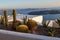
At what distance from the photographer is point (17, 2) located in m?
1.54

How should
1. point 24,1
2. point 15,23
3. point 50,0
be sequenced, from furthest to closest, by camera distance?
point 24,1, point 50,0, point 15,23

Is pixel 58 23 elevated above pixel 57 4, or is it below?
below

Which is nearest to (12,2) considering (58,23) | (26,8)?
(26,8)

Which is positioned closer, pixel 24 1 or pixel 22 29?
pixel 22 29

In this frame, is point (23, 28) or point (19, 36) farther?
point (23, 28)

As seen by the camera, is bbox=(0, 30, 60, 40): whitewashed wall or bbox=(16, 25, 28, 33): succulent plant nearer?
bbox=(0, 30, 60, 40): whitewashed wall

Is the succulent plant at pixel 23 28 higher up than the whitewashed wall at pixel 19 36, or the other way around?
the succulent plant at pixel 23 28

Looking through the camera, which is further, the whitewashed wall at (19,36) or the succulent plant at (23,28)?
the succulent plant at (23,28)

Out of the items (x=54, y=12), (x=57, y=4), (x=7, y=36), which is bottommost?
(x=7, y=36)

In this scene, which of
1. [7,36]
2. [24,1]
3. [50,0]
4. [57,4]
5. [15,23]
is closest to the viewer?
[7,36]

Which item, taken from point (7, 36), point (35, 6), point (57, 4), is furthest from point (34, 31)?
point (35, 6)

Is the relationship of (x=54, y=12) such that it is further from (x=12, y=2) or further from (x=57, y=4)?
(x=12, y=2)

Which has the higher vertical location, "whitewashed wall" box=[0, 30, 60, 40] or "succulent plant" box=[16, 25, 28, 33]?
"succulent plant" box=[16, 25, 28, 33]

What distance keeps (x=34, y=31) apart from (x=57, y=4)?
0.45 m
